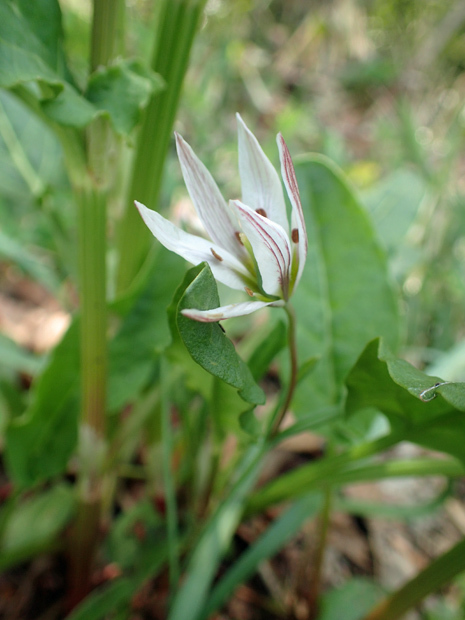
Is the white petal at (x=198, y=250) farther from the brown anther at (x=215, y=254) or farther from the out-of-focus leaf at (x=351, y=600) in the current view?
the out-of-focus leaf at (x=351, y=600)

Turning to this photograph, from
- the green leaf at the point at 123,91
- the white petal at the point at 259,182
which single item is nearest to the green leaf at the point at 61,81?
the green leaf at the point at 123,91

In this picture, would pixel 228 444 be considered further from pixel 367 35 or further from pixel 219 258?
pixel 367 35

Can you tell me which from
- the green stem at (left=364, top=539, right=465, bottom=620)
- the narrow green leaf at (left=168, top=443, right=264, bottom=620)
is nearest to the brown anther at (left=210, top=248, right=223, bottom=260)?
the narrow green leaf at (left=168, top=443, right=264, bottom=620)

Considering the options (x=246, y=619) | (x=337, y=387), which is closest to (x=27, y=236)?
(x=337, y=387)

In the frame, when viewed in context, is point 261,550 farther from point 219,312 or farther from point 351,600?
point 219,312

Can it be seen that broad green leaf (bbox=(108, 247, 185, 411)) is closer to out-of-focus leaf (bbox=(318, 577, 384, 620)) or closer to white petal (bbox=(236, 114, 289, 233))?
white petal (bbox=(236, 114, 289, 233))

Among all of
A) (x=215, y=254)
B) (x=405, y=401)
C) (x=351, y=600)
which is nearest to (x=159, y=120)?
(x=215, y=254)
